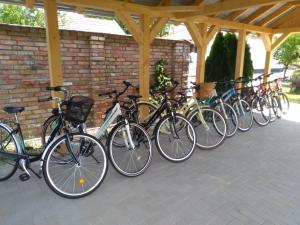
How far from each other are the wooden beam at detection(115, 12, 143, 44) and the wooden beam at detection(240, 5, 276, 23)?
2.70 meters

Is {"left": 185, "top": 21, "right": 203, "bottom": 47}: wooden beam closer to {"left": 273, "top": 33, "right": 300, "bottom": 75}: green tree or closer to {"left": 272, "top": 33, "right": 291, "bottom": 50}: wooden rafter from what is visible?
{"left": 272, "top": 33, "right": 291, "bottom": 50}: wooden rafter

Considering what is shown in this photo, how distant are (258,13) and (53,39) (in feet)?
13.5

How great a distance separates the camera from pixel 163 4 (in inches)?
145

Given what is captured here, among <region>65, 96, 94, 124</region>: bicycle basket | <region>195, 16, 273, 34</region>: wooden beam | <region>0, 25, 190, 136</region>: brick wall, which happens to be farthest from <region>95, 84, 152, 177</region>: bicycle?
<region>195, 16, 273, 34</region>: wooden beam

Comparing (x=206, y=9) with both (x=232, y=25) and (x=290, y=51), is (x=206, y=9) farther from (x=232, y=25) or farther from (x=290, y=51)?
(x=290, y=51)

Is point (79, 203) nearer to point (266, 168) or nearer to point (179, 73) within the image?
point (266, 168)

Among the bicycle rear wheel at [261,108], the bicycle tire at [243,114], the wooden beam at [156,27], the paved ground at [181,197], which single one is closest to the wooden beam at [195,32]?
the wooden beam at [156,27]

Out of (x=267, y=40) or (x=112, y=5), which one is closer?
(x=112, y=5)

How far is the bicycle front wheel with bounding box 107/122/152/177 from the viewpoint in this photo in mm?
2650

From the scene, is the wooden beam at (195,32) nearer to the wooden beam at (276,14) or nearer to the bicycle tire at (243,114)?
the bicycle tire at (243,114)

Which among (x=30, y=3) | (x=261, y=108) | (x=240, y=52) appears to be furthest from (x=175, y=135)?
(x=240, y=52)

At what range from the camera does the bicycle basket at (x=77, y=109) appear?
7.70 ft

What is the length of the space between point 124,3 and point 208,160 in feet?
7.75

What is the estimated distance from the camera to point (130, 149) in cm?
274
